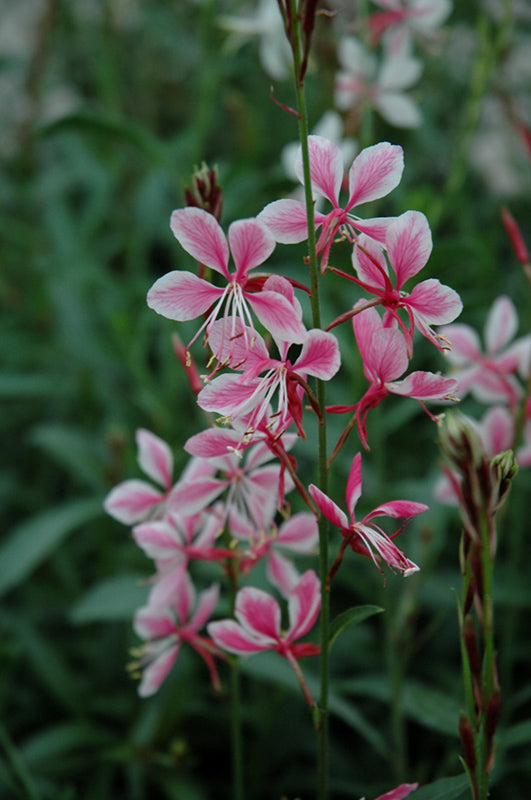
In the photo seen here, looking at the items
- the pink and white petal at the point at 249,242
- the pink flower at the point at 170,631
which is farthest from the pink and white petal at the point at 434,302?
the pink flower at the point at 170,631

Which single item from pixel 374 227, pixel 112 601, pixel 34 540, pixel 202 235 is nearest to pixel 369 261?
pixel 374 227

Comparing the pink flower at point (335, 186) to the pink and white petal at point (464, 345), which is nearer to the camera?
the pink flower at point (335, 186)

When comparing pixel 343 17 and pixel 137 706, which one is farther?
pixel 343 17

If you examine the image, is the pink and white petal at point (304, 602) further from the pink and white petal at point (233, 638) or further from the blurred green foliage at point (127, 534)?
the blurred green foliage at point (127, 534)

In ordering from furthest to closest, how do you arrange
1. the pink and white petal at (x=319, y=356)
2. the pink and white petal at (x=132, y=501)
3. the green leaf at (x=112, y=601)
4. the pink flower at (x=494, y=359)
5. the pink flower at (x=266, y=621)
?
the green leaf at (x=112, y=601), the pink flower at (x=494, y=359), the pink and white petal at (x=132, y=501), the pink flower at (x=266, y=621), the pink and white petal at (x=319, y=356)

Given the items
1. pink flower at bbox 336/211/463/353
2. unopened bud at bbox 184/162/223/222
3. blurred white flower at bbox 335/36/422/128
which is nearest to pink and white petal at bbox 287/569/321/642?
pink flower at bbox 336/211/463/353

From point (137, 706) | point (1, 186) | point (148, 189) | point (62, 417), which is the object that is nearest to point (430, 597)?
point (137, 706)

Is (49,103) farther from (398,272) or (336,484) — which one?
(398,272)
